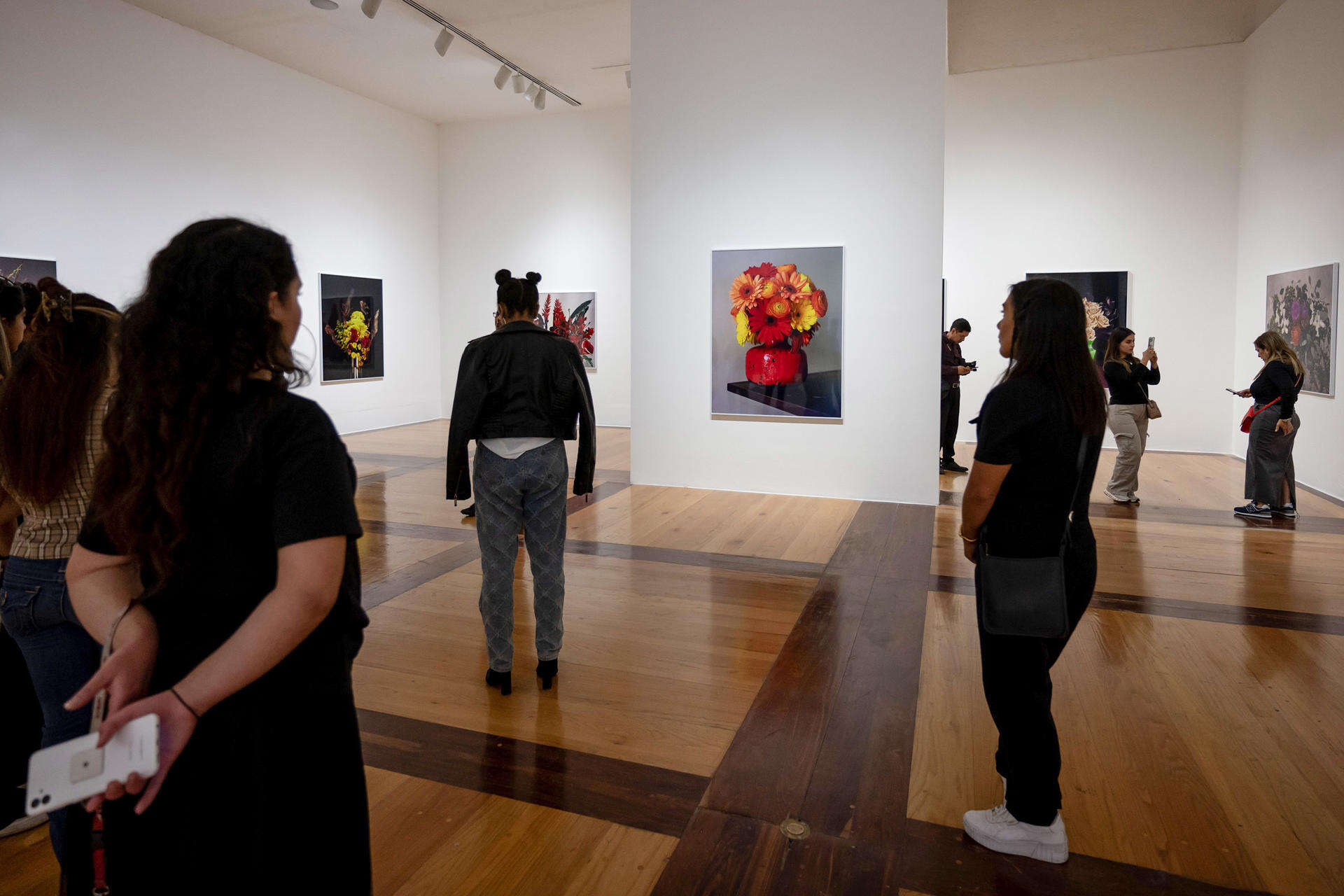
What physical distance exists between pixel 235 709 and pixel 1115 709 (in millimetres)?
3393

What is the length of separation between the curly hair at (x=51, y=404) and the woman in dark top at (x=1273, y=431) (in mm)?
7869

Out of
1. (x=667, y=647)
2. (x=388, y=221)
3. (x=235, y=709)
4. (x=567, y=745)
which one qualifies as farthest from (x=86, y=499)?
(x=388, y=221)

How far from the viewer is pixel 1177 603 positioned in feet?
15.8

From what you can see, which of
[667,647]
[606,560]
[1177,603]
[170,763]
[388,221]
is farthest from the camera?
[388,221]

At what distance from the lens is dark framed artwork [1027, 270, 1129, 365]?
1098 cm

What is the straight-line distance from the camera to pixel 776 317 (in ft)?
26.1

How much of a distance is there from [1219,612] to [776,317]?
4.46 metres

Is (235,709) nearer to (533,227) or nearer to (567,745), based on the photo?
(567,745)

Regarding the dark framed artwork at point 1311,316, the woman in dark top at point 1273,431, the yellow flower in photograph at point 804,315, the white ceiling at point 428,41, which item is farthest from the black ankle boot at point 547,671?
the white ceiling at point 428,41

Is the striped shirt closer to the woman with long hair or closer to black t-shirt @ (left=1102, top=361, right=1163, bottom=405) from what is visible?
the woman with long hair

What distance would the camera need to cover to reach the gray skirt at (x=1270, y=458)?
699 cm

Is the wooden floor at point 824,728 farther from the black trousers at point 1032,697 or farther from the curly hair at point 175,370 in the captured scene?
the curly hair at point 175,370

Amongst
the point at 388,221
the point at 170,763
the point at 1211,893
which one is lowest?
the point at 1211,893

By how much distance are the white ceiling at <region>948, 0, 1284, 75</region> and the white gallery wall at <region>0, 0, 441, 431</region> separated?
8.54 meters
